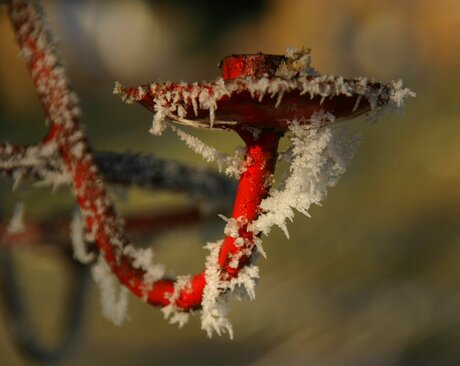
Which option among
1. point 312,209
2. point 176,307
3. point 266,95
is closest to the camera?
point 266,95

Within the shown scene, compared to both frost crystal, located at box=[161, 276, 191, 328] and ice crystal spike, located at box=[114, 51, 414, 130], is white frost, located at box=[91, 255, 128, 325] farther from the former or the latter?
ice crystal spike, located at box=[114, 51, 414, 130]

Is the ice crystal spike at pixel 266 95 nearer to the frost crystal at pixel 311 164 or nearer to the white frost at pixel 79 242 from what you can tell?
the frost crystal at pixel 311 164

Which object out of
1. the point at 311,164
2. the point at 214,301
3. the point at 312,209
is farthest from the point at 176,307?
the point at 312,209

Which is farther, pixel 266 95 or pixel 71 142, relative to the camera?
pixel 71 142

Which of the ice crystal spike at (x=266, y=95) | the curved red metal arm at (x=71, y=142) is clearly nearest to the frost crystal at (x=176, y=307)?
the curved red metal arm at (x=71, y=142)

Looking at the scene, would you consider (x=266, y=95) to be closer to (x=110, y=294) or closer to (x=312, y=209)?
(x=110, y=294)
